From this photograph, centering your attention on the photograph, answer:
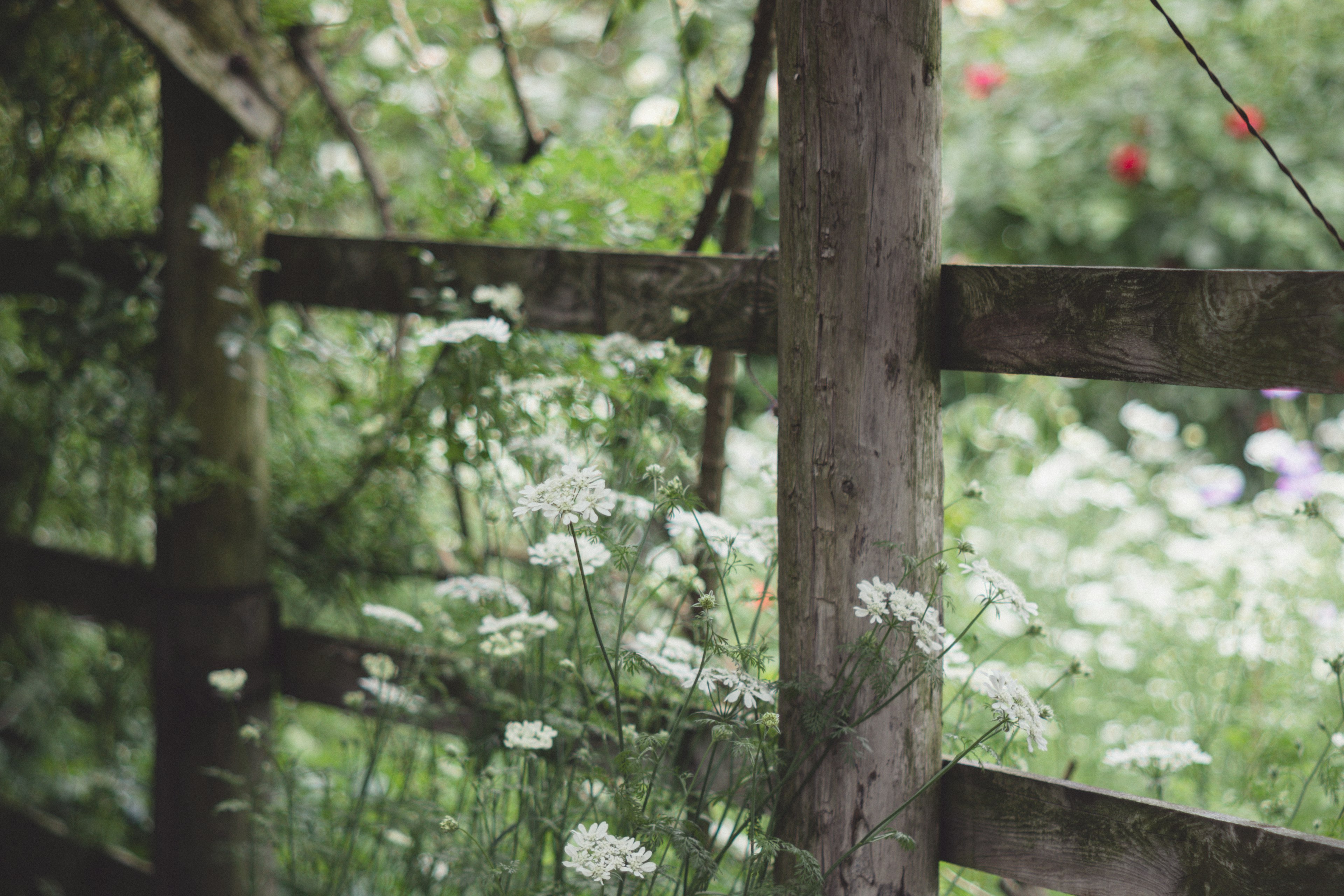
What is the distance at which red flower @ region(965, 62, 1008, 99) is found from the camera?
3.27m

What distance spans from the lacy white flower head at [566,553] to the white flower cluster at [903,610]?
33 cm

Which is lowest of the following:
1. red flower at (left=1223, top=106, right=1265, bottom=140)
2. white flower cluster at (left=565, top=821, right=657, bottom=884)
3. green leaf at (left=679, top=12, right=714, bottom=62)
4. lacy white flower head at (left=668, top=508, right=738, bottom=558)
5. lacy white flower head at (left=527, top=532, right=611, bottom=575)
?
white flower cluster at (left=565, top=821, right=657, bottom=884)

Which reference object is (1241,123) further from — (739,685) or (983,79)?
(739,685)

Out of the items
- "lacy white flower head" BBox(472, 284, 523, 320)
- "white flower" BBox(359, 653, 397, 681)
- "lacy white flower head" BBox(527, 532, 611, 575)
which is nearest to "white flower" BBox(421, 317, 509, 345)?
"lacy white flower head" BBox(472, 284, 523, 320)

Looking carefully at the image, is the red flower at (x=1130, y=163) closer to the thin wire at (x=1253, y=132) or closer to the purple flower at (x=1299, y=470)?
the purple flower at (x=1299, y=470)

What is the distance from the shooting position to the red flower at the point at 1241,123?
322cm

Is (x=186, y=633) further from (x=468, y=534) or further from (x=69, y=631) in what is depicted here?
(x=69, y=631)

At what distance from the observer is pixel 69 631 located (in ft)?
8.98

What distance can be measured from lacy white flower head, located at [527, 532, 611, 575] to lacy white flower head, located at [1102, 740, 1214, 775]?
75 centimetres

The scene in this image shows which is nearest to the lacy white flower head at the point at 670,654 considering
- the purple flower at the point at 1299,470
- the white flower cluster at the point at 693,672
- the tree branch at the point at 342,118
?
the white flower cluster at the point at 693,672

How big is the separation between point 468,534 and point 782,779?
1.01m

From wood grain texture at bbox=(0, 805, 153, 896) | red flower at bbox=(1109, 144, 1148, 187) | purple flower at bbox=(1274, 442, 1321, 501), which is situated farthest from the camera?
red flower at bbox=(1109, 144, 1148, 187)

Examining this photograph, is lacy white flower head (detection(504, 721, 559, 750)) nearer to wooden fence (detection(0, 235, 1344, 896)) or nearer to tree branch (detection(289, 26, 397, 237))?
wooden fence (detection(0, 235, 1344, 896))

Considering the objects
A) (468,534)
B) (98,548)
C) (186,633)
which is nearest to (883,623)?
(468,534)
